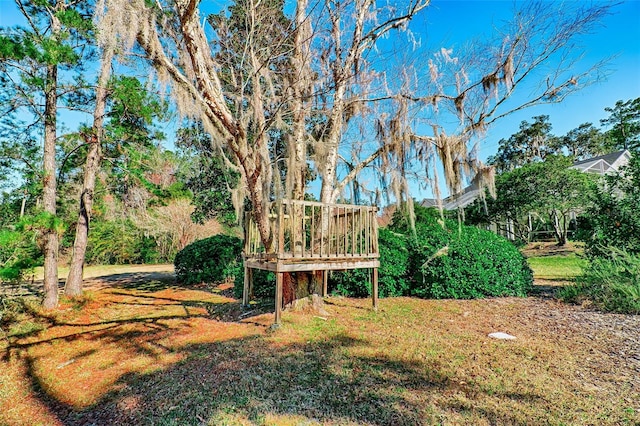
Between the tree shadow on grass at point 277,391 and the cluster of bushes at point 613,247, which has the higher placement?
the cluster of bushes at point 613,247

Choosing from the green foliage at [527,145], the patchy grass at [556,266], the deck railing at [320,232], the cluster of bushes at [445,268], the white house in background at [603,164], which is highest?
the green foliage at [527,145]

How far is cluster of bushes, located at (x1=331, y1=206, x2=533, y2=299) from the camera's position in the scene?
6.01m

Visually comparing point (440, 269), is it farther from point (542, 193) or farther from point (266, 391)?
point (542, 193)

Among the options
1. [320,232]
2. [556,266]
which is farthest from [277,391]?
[556,266]

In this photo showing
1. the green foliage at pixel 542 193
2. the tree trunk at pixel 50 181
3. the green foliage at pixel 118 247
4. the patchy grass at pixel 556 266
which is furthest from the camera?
the green foliage at pixel 118 247

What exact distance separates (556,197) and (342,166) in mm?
11426

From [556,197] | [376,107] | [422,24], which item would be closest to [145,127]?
[376,107]

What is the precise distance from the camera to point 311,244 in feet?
16.0

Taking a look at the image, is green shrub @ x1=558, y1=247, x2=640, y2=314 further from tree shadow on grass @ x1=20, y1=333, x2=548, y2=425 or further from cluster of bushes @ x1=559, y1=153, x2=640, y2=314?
tree shadow on grass @ x1=20, y1=333, x2=548, y2=425

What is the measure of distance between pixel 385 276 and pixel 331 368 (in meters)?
3.49

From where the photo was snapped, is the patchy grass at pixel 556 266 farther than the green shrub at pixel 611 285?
Yes

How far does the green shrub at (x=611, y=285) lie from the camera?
4.74 meters

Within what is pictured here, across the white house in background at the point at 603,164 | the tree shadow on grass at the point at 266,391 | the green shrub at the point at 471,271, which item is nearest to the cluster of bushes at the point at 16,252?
the tree shadow on grass at the point at 266,391

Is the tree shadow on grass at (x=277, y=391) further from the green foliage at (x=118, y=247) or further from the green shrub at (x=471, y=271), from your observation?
the green foliage at (x=118, y=247)
